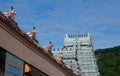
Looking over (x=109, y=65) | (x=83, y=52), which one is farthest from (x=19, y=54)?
(x=109, y=65)

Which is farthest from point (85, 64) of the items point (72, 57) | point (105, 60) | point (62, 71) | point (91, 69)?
point (62, 71)

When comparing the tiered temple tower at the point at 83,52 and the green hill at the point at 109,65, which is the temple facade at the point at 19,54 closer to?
the tiered temple tower at the point at 83,52

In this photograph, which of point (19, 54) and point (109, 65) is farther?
point (109, 65)

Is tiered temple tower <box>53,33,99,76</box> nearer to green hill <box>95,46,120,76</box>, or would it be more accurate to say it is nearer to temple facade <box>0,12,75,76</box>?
green hill <box>95,46,120,76</box>

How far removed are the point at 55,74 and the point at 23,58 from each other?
497 centimetres

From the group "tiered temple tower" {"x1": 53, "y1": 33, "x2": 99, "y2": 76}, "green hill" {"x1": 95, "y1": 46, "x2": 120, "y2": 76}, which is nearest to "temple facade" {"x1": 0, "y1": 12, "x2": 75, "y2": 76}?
"tiered temple tower" {"x1": 53, "y1": 33, "x2": 99, "y2": 76}

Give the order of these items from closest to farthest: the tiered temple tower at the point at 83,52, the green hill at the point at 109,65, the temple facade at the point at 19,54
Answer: the temple facade at the point at 19,54
the tiered temple tower at the point at 83,52
the green hill at the point at 109,65

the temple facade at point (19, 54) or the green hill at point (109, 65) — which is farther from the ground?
the green hill at point (109, 65)

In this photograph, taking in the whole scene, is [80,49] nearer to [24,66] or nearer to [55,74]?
[55,74]

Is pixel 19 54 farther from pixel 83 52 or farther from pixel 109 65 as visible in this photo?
pixel 109 65

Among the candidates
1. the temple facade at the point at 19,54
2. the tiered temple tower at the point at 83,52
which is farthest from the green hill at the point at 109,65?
the temple facade at the point at 19,54

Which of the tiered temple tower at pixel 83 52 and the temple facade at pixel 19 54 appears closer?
the temple facade at pixel 19 54

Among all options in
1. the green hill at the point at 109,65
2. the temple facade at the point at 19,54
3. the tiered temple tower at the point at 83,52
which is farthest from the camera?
the green hill at the point at 109,65

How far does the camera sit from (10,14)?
1841 centimetres
